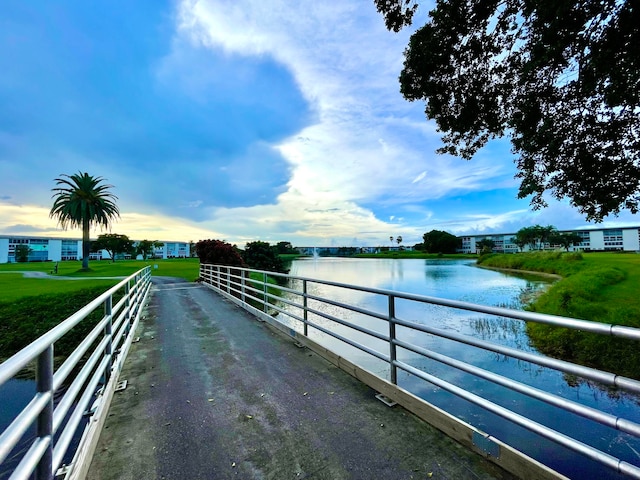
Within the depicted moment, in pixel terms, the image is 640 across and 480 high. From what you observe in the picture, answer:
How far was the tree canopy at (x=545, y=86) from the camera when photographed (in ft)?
16.7

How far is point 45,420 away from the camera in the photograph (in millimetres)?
1542

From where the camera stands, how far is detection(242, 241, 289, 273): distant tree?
100 ft

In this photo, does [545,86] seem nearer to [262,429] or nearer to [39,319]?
[262,429]

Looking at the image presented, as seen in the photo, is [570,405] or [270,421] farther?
[270,421]

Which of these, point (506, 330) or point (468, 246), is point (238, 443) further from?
point (468, 246)

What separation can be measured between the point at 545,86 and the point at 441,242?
367 feet

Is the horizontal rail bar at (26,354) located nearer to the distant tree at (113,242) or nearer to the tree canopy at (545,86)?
the tree canopy at (545,86)

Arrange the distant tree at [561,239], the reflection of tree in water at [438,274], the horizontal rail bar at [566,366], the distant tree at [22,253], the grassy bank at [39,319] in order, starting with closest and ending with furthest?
the horizontal rail bar at [566,366]
the grassy bank at [39,319]
the reflection of tree in water at [438,274]
the distant tree at [22,253]
the distant tree at [561,239]

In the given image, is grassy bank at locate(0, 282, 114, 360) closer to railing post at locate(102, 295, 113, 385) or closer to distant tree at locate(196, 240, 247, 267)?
railing post at locate(102, 295, 113, 385)

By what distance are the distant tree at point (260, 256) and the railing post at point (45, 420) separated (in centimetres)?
2870

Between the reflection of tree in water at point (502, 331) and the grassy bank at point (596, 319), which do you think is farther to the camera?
the reflection of tree in water at point (502, 331)

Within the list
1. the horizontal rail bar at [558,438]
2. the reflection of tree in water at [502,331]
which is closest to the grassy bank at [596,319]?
the reflection of tree in water at [502,331]

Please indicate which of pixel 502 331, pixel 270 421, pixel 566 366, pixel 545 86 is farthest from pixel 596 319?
pixel 270 421

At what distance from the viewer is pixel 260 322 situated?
6883mm
